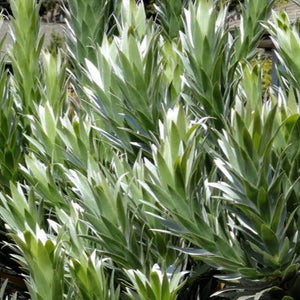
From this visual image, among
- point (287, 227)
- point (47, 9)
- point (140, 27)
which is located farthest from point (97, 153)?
point (47, 9)

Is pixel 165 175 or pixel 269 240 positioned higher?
pixel 165 175

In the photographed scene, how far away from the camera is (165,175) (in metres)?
1.59

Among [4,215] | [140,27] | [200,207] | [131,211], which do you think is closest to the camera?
[200,207]

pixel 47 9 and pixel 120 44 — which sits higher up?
pixel 47 9

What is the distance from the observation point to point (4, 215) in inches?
74.9

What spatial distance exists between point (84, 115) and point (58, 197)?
44 cm

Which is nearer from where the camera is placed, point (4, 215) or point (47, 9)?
point (4, 215)

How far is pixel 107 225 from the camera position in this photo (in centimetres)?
166

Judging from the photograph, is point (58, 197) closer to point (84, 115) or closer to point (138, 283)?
point (84, 115)

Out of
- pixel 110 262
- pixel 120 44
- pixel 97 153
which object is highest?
pixel 120 44

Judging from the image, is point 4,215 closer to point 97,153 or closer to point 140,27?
point 97,153

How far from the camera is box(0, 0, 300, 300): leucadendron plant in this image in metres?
1.55

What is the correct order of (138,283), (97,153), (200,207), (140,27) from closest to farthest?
(138,283)
(200,207)
(97,153)
(140,27)

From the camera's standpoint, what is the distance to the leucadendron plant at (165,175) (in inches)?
61.1
